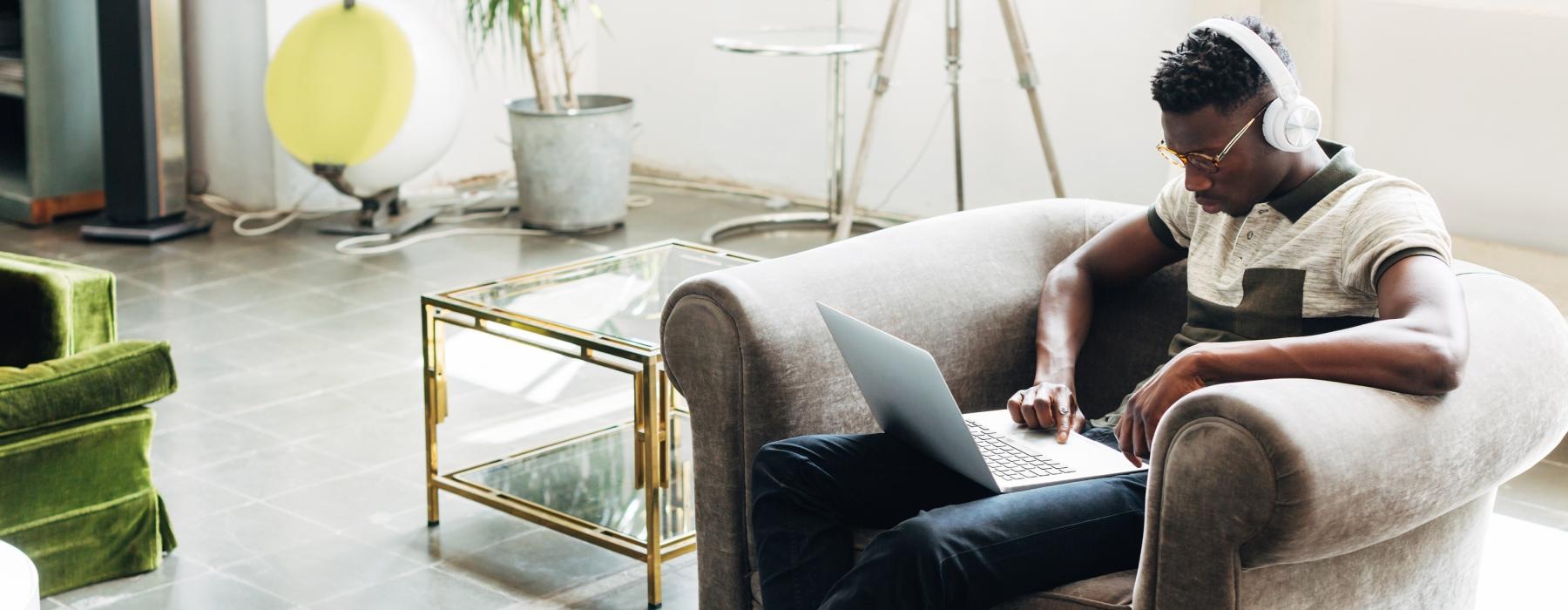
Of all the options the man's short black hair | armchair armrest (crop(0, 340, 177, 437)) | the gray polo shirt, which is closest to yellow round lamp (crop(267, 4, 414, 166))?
armchair armrest (crop(0, 340, 177, 437))

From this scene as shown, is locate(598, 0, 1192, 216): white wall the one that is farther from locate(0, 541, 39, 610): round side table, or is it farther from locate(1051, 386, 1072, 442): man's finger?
locate(0, 541, 39, 610): round side table

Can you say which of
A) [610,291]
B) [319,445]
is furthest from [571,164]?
[610,291]

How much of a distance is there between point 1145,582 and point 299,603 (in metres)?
1.45

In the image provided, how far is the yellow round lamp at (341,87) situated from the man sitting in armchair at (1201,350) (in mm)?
3272

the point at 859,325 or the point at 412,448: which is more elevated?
the point at 859,325

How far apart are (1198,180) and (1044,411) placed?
1.09 ft

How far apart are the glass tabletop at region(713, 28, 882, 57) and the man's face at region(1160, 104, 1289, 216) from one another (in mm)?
2716

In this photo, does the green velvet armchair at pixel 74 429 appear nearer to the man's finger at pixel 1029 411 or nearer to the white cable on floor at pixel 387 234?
the man's finger at pixel 1029 411

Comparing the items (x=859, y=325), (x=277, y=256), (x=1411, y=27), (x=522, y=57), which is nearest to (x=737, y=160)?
A: (x=522, y=57)

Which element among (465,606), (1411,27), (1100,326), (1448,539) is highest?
→ (1411,27)

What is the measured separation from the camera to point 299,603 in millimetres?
2506

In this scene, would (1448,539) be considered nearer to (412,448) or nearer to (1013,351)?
(1013,351)

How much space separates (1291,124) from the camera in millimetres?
1843

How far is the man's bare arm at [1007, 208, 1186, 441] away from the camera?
7.04 feet
